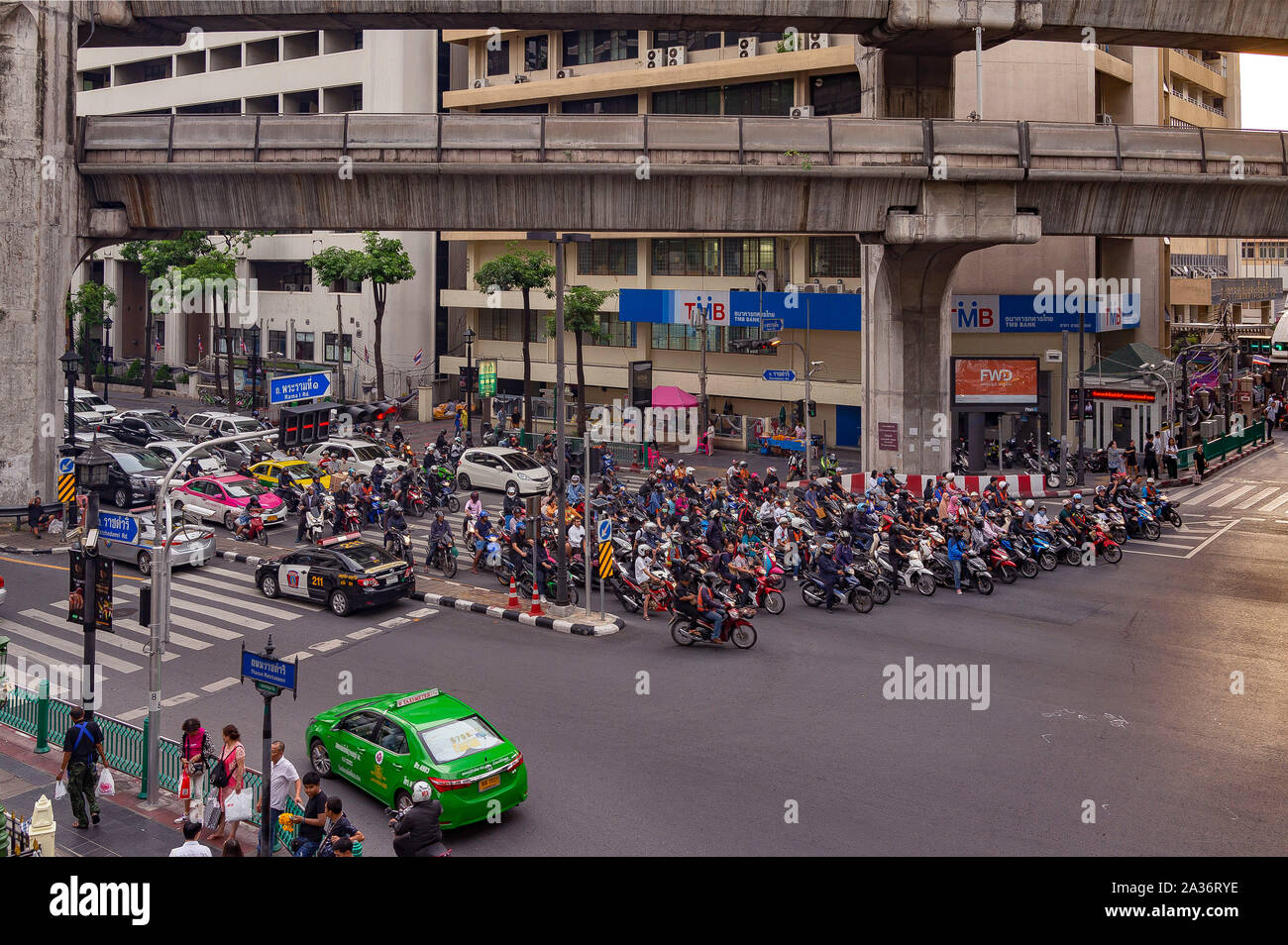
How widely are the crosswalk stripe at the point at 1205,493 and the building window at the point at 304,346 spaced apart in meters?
49.8

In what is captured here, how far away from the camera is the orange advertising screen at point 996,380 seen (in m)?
42.6

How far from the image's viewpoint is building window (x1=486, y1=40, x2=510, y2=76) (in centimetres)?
6028

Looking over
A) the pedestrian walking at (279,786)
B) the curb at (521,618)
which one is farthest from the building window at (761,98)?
the pedestrian walking at (279,786)

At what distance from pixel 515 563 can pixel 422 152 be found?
1097cm

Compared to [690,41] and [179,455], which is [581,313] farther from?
[179,455]

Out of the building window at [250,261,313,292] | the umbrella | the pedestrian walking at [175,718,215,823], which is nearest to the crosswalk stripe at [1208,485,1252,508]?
the umbrella

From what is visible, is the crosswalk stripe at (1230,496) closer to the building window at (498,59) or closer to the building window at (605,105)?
the building window at (605,105)

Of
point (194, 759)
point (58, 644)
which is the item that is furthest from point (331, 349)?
point (194, 759)

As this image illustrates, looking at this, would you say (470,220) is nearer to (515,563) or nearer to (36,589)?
(515,563)

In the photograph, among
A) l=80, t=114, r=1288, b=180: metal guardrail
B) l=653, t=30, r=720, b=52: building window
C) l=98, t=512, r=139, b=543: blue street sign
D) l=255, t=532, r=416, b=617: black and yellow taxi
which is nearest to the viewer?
l=98, t=512, r=139, b=543: blue street sign

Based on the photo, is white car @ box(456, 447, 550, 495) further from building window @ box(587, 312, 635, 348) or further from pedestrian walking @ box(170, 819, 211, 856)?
pedestrian walking @ box(170, 819, 211, 856)

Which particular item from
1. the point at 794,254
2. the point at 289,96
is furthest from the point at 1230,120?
the point at 289,96

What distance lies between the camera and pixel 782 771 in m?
15.1

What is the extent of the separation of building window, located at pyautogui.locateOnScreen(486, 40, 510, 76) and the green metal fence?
160 ft
